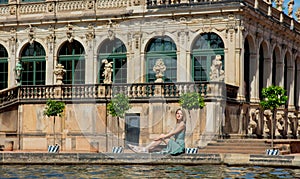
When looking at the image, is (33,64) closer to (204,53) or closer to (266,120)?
(204,53)

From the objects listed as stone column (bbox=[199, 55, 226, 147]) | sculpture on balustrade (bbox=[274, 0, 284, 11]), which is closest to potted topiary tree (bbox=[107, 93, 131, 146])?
stone column (bbox=[199, 55, 226, 147])

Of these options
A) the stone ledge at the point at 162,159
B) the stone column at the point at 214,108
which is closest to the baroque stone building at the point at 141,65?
the stone column at the point at 214,108

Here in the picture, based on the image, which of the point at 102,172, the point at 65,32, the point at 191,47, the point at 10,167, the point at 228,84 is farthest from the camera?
the point at 65,32

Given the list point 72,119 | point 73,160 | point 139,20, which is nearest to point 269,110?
point 139,20

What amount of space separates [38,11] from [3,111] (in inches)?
300

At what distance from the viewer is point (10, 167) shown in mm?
23047

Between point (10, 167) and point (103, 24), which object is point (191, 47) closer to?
point (103, 24)

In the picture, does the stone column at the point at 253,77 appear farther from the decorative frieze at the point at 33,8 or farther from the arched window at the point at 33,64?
the decorative frieze at the point at 33,8

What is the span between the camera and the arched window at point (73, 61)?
40.8m

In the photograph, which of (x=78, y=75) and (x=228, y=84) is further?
(x=78, y=75)

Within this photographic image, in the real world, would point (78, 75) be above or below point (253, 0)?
below

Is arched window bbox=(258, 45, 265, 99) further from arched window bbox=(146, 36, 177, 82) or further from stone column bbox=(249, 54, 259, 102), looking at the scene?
arched window bbox=(146, 36, 177, 82)

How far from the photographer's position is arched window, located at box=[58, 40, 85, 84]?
40.8 metres

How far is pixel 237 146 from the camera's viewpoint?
31.5 metres
